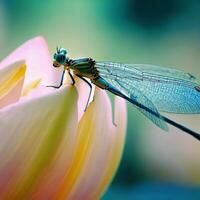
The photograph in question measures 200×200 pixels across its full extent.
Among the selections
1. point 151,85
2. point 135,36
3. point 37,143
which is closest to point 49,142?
point 37,143

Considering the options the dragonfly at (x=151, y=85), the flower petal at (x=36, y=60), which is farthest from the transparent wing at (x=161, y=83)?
the flower petal at (x=36, y=60)

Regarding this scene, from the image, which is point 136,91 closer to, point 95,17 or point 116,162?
point 116,162

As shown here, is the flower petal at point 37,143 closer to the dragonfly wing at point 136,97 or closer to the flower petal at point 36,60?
the flower petal at point 36,60

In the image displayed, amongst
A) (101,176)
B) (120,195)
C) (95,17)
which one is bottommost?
(120,195)

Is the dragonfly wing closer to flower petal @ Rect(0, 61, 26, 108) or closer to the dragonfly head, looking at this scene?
the dragonfly head

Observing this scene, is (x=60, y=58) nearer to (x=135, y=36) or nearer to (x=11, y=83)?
(x=11, y=83)

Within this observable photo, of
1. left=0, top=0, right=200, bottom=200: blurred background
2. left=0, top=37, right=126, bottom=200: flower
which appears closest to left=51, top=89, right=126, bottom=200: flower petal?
left=0, top=37, right=126, bottom=200: flower

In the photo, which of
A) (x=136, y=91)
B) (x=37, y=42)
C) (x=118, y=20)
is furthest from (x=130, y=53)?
(x=37, y=42)
